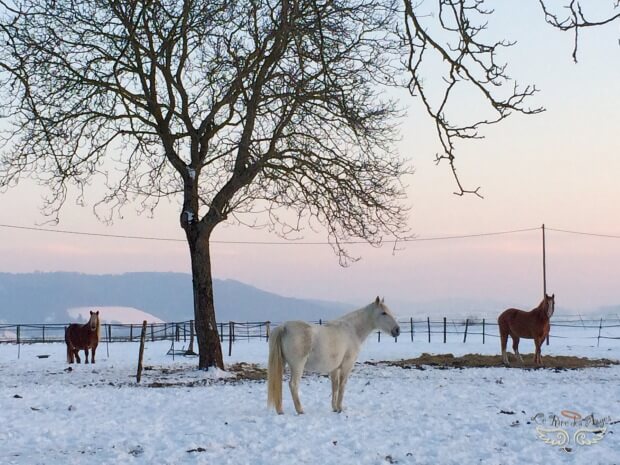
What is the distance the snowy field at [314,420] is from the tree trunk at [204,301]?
1.48m

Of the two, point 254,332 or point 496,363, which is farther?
point 254,332

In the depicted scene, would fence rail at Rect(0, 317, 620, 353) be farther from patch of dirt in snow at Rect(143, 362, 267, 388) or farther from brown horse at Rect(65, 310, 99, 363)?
patch of dirt in snow at Rect(143, 362, 267, 388)

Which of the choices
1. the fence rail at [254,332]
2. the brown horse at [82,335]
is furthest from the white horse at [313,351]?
the fence rail at [254,332]

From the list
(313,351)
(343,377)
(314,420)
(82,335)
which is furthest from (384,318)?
(82,335)

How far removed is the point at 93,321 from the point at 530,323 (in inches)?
475

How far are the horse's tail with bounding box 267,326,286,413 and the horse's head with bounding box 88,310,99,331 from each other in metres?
11.8

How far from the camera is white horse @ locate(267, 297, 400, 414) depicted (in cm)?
1005

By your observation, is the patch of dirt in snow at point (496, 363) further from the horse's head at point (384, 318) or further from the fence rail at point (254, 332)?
the horse's head at point (384, 318)

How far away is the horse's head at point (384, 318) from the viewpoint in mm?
10961

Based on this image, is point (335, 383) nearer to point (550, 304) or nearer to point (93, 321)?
point (550, 304)

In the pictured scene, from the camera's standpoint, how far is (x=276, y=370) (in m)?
10.1

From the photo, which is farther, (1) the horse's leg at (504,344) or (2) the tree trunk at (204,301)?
(1) the horse's leg at (504,344)

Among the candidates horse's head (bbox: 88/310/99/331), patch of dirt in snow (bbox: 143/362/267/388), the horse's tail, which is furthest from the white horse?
horse's head (bbox: 88/310/99/331)

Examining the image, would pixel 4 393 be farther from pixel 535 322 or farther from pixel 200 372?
pixel 535 322
